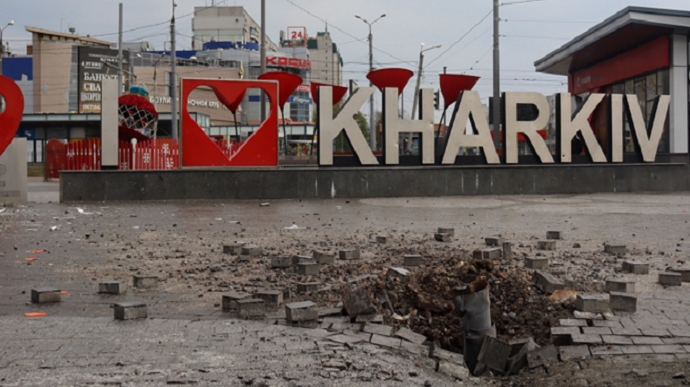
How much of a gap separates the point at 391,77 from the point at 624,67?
1272cm

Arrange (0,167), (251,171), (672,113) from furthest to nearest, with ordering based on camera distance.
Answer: (672,113), (251,171), (0,167)

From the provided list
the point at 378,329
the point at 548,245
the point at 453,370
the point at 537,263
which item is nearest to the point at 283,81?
the point at 548,245

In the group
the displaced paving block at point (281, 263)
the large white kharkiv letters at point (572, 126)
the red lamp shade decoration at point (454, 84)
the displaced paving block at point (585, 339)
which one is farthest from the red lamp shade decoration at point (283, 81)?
the displaced paving block at point (585, 339)

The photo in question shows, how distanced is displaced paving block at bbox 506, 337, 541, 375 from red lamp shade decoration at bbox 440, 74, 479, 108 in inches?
694

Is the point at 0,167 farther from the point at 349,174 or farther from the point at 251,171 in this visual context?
the point at 349,174

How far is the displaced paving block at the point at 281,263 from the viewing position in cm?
707

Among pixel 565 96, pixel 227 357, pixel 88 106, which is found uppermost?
pixel 88 106

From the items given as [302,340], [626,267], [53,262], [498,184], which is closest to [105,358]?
[302,340]

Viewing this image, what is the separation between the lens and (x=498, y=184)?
20.1m

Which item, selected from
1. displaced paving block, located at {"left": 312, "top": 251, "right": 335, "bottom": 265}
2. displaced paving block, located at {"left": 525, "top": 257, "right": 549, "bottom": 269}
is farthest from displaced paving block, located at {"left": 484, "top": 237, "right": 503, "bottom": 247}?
displaced paving block, located at {"left": 312, "top": 251, "right": 335, "bottom": 265}

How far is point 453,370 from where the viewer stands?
13.5 ft

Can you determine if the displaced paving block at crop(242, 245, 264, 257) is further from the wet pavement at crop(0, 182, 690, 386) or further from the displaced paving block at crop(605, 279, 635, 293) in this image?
the displaced paving block at crop(605, 279, 635, 293)

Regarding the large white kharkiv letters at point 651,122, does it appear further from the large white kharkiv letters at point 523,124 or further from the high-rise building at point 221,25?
the high-rise building at point 221,25

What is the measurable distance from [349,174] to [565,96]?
21.9 ft
